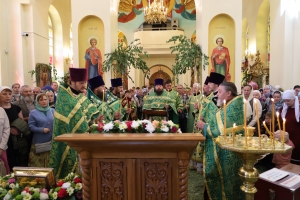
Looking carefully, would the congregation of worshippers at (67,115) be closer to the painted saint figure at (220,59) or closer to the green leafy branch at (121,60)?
the painted saint figure at (220,59)

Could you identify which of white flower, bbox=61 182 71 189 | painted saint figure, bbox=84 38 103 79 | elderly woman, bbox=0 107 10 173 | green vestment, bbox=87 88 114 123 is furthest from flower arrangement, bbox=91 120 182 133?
painted saint figure, bbox=84 38 103 79

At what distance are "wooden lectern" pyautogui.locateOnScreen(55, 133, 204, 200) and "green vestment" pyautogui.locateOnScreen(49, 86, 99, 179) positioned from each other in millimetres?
1563

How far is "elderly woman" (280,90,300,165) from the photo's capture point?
3.56m

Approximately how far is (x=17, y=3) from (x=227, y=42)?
871 centimetres

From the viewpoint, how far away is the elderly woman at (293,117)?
3557 mm

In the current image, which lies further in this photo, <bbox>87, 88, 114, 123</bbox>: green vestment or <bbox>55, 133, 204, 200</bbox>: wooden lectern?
<bbox>87, 88, 114, 123</bbox>: green vestment

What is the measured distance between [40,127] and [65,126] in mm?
751

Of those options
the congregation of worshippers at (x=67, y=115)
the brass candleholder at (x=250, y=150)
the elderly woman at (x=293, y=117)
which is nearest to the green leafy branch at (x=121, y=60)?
the congregation of worshippers at (x=67, y=115)

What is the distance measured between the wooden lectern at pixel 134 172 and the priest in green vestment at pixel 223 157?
48.0 inches

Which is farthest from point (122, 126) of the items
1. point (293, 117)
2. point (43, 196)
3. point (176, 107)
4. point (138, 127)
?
point (176, 107)

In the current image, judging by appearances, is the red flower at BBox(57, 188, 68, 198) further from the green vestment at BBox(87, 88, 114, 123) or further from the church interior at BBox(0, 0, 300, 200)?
the church interior at BBox(0, 0, 300, 200)

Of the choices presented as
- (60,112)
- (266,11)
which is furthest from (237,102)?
(266,11)

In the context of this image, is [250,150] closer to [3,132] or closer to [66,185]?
[66,185]

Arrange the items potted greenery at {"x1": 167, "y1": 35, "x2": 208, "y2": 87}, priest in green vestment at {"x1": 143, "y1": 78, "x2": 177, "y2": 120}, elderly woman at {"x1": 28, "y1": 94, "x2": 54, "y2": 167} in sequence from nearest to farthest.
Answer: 1. elderly woman at {"x1": 28, "y1": 94, "x2": 54, "y2": 167}
2. priest in green vestment at {"x1": 143, "y1": 78, "x2": 177, "y2": 120}
3. potted greenery at {"x1": 167, "y1": 35, "x2": 208, "y2": 87}
